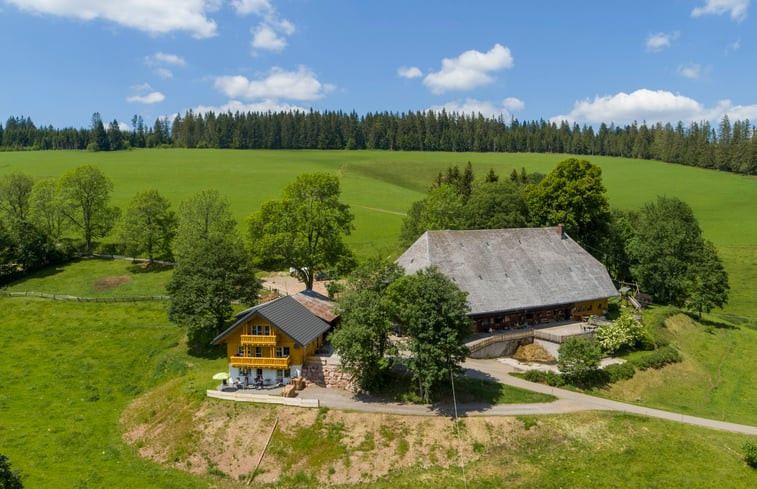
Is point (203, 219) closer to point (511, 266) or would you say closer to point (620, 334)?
point (511, 266)

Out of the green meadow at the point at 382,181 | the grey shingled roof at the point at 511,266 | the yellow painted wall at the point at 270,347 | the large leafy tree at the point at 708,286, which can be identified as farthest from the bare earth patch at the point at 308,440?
the green meadow at the point at 382,181

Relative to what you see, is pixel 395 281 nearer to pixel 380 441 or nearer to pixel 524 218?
pixel 380 441

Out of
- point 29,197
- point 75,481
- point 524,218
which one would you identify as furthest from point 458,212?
point 29,197

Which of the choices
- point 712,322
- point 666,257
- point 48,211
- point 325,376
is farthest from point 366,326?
point 48,211

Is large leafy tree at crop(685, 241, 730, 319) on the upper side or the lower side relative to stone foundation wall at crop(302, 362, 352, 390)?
upper

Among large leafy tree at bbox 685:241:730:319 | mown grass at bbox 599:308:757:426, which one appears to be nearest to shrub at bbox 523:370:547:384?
mown grass at bbox 599:308:757:426

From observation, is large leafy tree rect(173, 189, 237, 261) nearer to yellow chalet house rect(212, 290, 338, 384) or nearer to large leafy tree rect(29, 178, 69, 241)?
large leafy tree rect(29, 178, 69, 241)
